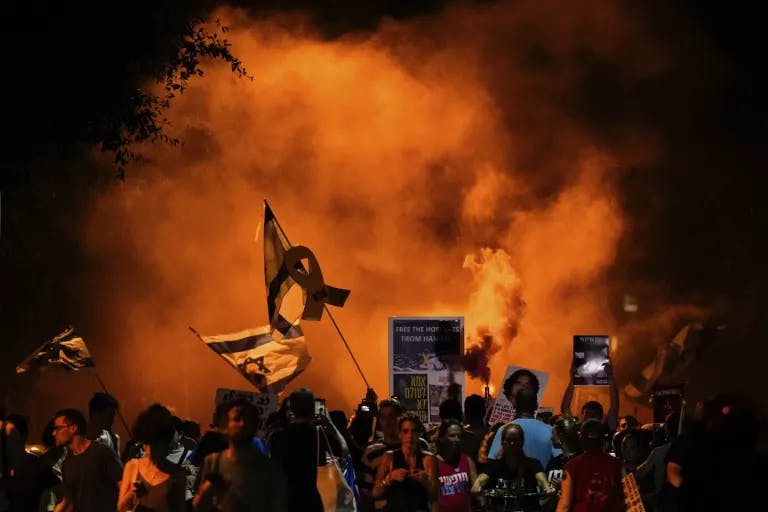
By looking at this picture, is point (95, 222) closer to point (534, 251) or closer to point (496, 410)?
point (534, 251)

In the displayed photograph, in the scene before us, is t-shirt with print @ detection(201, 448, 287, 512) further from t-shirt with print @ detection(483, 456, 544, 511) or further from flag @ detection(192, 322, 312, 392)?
flag @ detection(192, 322, 312, 392)

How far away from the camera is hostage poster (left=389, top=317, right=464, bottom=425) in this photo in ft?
52.6

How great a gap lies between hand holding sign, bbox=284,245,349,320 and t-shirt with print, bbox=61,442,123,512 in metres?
6.82

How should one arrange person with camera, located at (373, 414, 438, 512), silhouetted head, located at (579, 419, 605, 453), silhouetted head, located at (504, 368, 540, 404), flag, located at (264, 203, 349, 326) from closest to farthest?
1. person with camera, located at (373, 414, 438, 512)
2. silhouetted head, located at (579, 419, 605, 453)
3. silhouetted head, located at (504, 368, 540, 404)
4. flag, located at (264, 203, 349, 326)

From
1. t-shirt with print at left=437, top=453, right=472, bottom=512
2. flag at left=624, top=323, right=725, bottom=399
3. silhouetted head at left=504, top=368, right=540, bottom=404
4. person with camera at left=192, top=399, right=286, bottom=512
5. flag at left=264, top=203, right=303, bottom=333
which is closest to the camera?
person with camera at left=192, top=399, right=286, bottom=512

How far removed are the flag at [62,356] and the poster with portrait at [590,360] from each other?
19.5 ft

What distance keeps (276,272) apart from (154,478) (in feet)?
26.8

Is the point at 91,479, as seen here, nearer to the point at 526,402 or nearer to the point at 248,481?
the point at 248,481

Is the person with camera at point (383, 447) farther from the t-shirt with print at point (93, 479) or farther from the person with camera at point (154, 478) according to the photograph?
the t-shirt with print at point (93, 479)

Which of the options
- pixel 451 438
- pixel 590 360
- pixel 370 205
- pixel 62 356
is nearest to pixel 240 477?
pixel 451 438

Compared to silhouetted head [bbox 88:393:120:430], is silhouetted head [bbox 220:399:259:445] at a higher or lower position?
lower

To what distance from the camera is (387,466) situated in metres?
8.89

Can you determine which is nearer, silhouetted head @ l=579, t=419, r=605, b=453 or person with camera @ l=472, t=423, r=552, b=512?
silhouetted head @ l=579, t=419, r=605, b=453

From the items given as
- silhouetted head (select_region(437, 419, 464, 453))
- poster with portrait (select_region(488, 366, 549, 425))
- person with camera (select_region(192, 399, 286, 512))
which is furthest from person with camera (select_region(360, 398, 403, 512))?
poster with portrait (select_region(488, 366, 549, 425))
